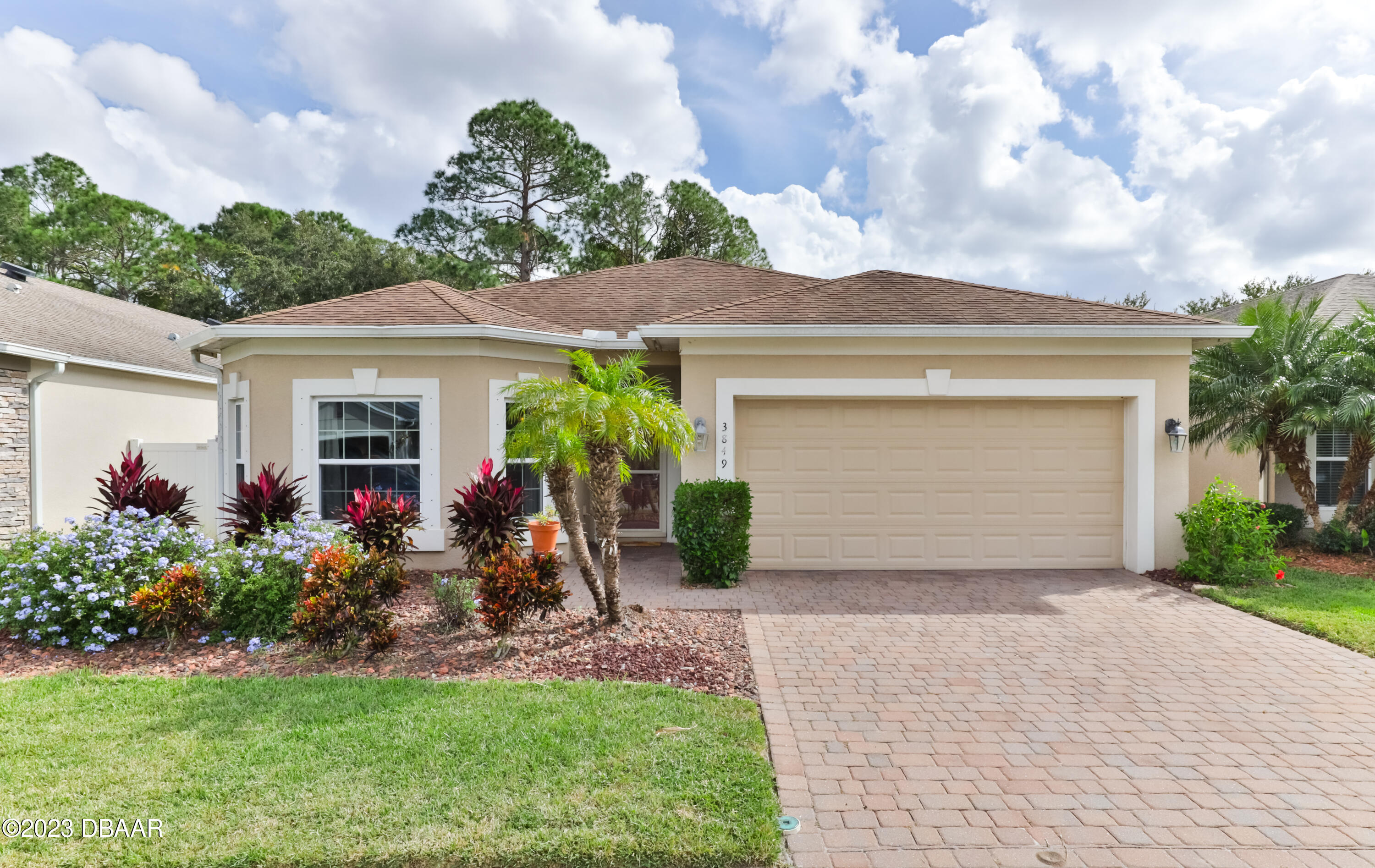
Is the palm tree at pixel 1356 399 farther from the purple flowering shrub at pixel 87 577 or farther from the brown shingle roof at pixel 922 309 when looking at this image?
the purple flowering shrub at pixel 87 577

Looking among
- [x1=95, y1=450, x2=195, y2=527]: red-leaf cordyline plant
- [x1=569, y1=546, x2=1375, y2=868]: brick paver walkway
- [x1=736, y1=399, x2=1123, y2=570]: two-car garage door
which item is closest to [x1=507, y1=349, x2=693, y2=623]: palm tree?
[x1=569, y1=546, x2=1375, y2=868]: brick paver walkway

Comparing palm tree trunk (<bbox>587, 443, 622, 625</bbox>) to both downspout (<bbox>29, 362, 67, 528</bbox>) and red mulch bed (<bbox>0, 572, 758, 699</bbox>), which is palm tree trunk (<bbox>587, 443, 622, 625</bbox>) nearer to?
red mulch bed (<bbox>0, 572, 758, 699</bbox>)

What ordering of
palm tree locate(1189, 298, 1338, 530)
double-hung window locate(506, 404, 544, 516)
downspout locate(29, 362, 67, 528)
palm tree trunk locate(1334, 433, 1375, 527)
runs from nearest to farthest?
double-hung window locate(506, 404, 544, 516), palm tree locate(1189, 298, 1338, 530), palm tree trunk locate(1334, 433, 1375, 527), downspout locate(29, 362, 67, 528)

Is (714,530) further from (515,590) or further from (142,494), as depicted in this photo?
(142,494)

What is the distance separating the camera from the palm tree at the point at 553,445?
5.18 metres

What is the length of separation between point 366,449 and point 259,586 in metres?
3.07

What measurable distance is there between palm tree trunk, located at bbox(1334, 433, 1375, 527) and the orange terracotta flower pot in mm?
11251

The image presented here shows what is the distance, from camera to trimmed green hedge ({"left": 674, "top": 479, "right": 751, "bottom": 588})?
25.1 ft

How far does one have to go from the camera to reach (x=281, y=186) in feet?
64.1

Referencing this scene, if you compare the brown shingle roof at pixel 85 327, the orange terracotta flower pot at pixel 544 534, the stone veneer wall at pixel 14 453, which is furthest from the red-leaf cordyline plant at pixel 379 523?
the brown shingle roof at pixel 85 327

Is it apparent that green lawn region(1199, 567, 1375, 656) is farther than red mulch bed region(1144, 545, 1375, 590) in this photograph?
No

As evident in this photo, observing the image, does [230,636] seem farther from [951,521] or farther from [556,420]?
[951,521]

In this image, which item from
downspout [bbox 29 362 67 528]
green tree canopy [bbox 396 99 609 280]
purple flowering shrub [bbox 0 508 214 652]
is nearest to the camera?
purple flowering shrub [bbox 0 508 214 652]

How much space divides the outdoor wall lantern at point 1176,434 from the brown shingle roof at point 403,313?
8.27 meters
